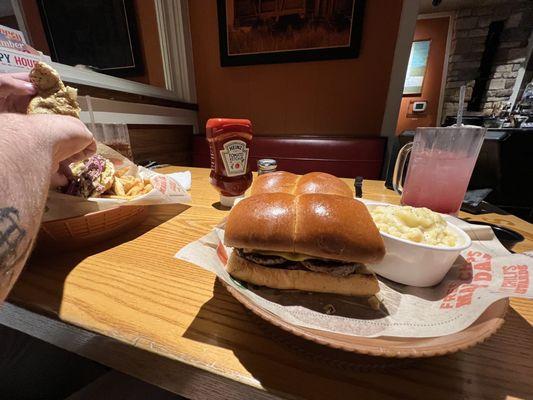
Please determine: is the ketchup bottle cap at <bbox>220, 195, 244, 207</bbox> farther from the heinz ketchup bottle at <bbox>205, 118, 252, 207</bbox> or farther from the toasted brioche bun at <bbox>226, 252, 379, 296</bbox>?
the toasted brioche bun at <bbox>226, 252, 379, 296</bbox>

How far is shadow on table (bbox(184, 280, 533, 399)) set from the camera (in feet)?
1.00

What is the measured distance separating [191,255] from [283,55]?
2.59 metres

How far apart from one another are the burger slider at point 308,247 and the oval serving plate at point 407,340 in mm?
101

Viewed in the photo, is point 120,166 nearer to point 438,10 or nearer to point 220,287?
point 220,287

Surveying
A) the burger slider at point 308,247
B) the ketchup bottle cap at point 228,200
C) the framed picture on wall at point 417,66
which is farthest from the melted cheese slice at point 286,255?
the framed picture on wall at point 417,66

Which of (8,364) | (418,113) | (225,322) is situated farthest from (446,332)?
(418,113)

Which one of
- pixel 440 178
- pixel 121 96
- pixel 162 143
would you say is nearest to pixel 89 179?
pixel 440 178

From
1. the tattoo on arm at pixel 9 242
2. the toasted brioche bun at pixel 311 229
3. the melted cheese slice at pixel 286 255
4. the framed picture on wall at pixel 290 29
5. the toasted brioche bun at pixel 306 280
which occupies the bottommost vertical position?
the toasted brioche bun at pixel 306 280

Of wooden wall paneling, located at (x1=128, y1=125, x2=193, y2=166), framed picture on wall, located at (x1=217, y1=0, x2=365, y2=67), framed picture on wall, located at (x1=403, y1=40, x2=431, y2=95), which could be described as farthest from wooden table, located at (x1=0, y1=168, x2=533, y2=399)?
framed picture on wall, located at (x1=403, y1=40, x2=431, y2=95)

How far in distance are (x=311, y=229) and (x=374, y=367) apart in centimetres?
22

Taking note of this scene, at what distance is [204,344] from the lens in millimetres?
371

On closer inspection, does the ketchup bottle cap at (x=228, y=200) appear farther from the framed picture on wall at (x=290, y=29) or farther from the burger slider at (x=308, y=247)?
the framed picture on wall at (x=290, y=29)

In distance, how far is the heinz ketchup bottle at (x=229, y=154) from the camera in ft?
2.78

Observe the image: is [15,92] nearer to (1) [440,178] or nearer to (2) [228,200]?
(2) [228,200]
